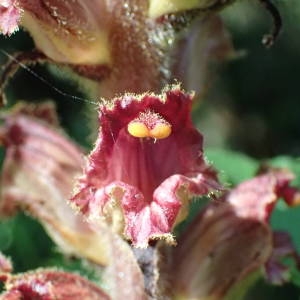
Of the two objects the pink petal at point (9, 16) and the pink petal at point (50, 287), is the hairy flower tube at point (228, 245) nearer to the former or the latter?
the pink petal at point (50, 287)

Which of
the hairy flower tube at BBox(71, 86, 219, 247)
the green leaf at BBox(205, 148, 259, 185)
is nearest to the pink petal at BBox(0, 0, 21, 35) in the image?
the hairy flower tube at BBox(71, 86, 219, 247)

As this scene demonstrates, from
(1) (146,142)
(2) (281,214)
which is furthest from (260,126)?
(1) (146,142)

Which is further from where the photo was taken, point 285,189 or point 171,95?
point 285,189

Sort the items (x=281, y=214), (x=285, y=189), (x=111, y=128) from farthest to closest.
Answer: (x=281, y=214)
(x=285, y=189)
(x=111, y=128)

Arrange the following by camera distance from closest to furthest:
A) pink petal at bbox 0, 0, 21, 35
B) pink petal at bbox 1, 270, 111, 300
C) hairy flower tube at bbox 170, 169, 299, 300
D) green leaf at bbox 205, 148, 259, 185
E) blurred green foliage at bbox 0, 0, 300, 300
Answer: pink petal at bbox 0, 0, 21, 35 < pink petal at bbox 1, 270, 111, 300 < hairy flower tube at bbox 170, 169, 299, 300 < green leaf at bbox 205, 148, 259, 185 < blurred green foliage at bbox 0, 0, 300, 300

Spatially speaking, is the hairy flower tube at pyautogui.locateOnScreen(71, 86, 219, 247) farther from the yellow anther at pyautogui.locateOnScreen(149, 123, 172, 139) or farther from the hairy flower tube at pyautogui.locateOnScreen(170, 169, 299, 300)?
the hairy flower tube at pyautogui.locateOnScreen(170, 169, 299, 300)

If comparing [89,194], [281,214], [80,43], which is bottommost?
[89,194]

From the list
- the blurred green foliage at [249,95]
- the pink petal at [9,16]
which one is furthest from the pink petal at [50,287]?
the blurred green foliage at [249,95]

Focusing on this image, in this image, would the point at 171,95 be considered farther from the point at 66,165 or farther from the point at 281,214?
the point at 281,214

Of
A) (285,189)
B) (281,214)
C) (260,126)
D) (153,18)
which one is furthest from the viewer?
(260,126)
